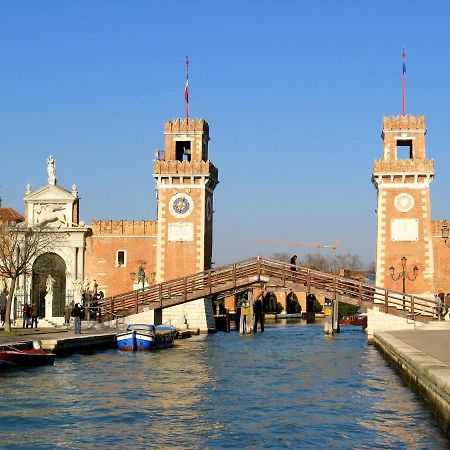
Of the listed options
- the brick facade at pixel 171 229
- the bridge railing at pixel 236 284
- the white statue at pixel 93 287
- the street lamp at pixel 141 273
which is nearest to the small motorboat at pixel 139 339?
the bridge railing at pixel 236 284

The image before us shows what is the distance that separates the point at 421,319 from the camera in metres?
45.9

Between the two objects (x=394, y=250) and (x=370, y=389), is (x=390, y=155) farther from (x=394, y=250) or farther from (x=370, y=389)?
(x=370, y=389)

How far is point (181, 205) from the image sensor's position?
55812mm

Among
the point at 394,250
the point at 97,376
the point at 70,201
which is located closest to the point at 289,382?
the point at 97,376

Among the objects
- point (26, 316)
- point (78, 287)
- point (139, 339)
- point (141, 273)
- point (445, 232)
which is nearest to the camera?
point (139, 339)

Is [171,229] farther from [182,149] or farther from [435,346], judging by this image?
[435,346]

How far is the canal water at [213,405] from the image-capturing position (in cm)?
1814

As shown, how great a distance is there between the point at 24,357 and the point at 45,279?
2681cm

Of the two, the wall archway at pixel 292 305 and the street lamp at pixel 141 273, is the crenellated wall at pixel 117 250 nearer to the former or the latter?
the street lamp at pixel 141 273

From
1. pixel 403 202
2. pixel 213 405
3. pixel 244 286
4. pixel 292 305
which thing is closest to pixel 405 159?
pixel 403 202

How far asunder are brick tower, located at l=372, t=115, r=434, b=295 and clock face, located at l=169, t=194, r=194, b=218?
11.1 m

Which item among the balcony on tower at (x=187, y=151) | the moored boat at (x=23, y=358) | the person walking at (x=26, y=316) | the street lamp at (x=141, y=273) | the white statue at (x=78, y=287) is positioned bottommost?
the moored boat at (x=23, y=358)

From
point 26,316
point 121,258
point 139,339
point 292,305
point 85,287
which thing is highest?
point 121,258

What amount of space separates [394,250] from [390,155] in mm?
5599
